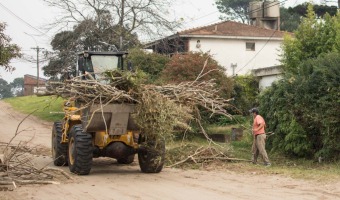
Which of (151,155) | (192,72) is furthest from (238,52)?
(151,155)

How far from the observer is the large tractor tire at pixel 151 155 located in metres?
14.3

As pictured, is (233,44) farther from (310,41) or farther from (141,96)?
(141,96)

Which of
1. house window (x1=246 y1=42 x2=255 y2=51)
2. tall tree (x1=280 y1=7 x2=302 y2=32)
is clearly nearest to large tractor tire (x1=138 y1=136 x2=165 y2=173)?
house window (x1=246 y1=42 x2=255 y2=51)

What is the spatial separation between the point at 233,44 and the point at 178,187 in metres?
30.9

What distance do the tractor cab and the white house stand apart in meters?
22.7

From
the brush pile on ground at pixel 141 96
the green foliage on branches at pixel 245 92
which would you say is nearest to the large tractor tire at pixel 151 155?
the brush pile on ground at pixel 141 96

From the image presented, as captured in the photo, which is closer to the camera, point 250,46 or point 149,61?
point 149,61

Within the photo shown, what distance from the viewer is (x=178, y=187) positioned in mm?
12344

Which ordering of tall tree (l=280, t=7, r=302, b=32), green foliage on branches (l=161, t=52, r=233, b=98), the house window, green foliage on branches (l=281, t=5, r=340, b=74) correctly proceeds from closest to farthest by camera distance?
green foliage on branches (l=281, t=5, r=340, b=74), green foliage on branches (l=161, t=52, r=233, b=98), the house window, tall tree (l=280, t=7, r=302, b=32)

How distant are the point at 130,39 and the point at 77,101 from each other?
75.5ft

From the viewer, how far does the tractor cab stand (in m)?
15.5

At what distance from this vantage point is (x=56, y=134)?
16.7 metres

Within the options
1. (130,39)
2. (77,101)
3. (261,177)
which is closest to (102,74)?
(77,101)

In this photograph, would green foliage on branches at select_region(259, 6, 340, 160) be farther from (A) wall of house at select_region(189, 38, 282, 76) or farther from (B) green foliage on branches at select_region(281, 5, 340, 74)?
(A) wall of house at select_region(189, 38, 282, 76)
